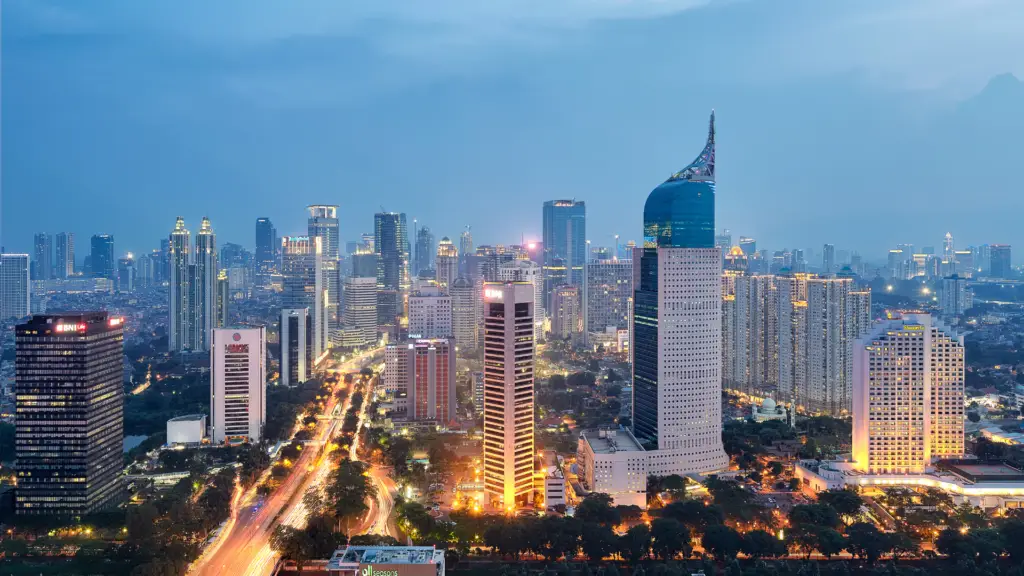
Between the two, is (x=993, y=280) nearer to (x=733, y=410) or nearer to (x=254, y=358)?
(x=733, y=410)

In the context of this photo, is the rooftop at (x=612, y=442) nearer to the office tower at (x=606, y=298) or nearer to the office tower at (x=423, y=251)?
the office tower at (x=606, y=298)

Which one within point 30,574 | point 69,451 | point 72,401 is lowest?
point 30,574

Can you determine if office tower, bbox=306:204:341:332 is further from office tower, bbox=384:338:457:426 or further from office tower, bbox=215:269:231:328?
office tower, bbox=384:338:457:426

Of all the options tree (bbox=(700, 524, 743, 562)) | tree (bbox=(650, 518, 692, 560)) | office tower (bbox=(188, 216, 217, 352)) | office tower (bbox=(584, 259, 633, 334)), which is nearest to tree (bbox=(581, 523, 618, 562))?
tree (bbox=(650, 518, 692, 560))

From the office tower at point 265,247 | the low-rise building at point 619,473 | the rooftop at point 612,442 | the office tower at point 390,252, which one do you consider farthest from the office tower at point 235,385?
the office tower at point 265,247

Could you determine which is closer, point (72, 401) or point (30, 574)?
point (30, 574)

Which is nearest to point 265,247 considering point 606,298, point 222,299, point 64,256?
point 64,256

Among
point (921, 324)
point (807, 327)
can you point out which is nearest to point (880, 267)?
point (807, 327)
